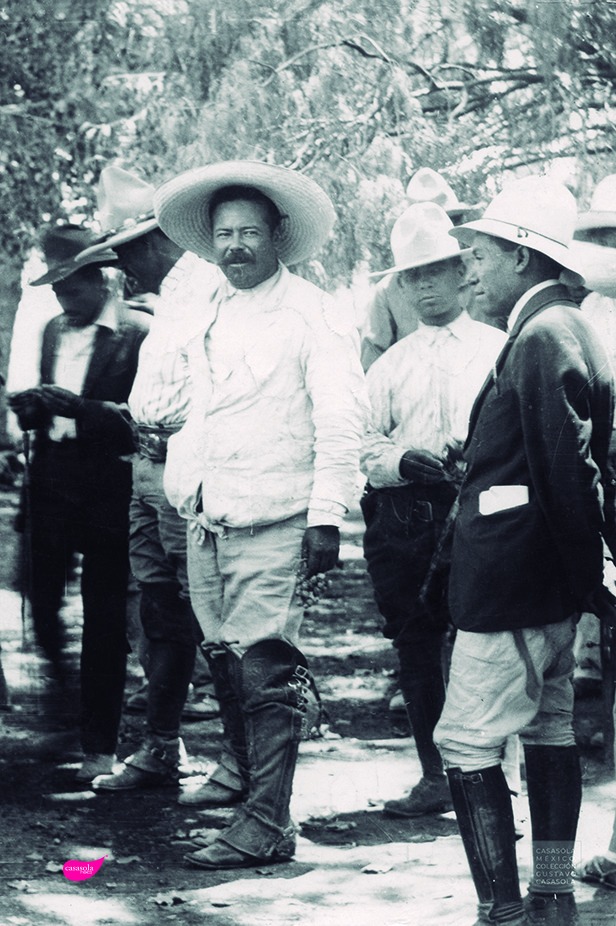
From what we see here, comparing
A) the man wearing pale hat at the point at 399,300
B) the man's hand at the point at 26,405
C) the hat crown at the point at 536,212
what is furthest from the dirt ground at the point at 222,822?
the hat crown at the point at 536,212

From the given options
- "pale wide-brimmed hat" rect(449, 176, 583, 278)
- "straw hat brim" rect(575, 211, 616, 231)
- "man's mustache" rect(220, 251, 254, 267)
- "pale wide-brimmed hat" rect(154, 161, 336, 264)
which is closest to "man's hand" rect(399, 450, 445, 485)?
"pale wide-brimmed hat" rect(154, 161, 336, 264)

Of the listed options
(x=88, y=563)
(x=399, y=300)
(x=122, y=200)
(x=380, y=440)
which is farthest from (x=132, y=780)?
(x=122, y=200)

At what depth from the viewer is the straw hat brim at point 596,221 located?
4.84m

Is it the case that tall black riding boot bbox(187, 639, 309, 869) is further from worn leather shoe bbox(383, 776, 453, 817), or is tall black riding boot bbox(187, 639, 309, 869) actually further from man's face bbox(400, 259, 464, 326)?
man's face bbox(400, 259, 464, 326)

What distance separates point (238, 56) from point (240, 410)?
1.94 meters

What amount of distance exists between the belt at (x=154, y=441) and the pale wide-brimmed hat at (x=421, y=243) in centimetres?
96

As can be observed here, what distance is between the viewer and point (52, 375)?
203 inches

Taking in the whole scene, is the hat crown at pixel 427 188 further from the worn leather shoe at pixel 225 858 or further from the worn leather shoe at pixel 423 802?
the worn leather shoe at pixel 225 858

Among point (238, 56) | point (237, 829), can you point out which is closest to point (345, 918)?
point (237, 829)

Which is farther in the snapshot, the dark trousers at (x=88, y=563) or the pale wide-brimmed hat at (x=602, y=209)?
the dark trousers at (x=88, y=563)

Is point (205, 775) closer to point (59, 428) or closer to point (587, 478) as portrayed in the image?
point (59, 428)

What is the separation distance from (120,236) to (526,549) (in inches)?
101

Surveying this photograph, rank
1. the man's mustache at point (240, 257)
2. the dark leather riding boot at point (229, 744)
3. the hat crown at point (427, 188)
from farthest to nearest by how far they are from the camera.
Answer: the hat crown at point (427, 188), the dark leather riding boot at point (229, 744), the man's mustache at point (240, 257)

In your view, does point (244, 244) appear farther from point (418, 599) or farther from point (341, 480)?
point (418, 599)
